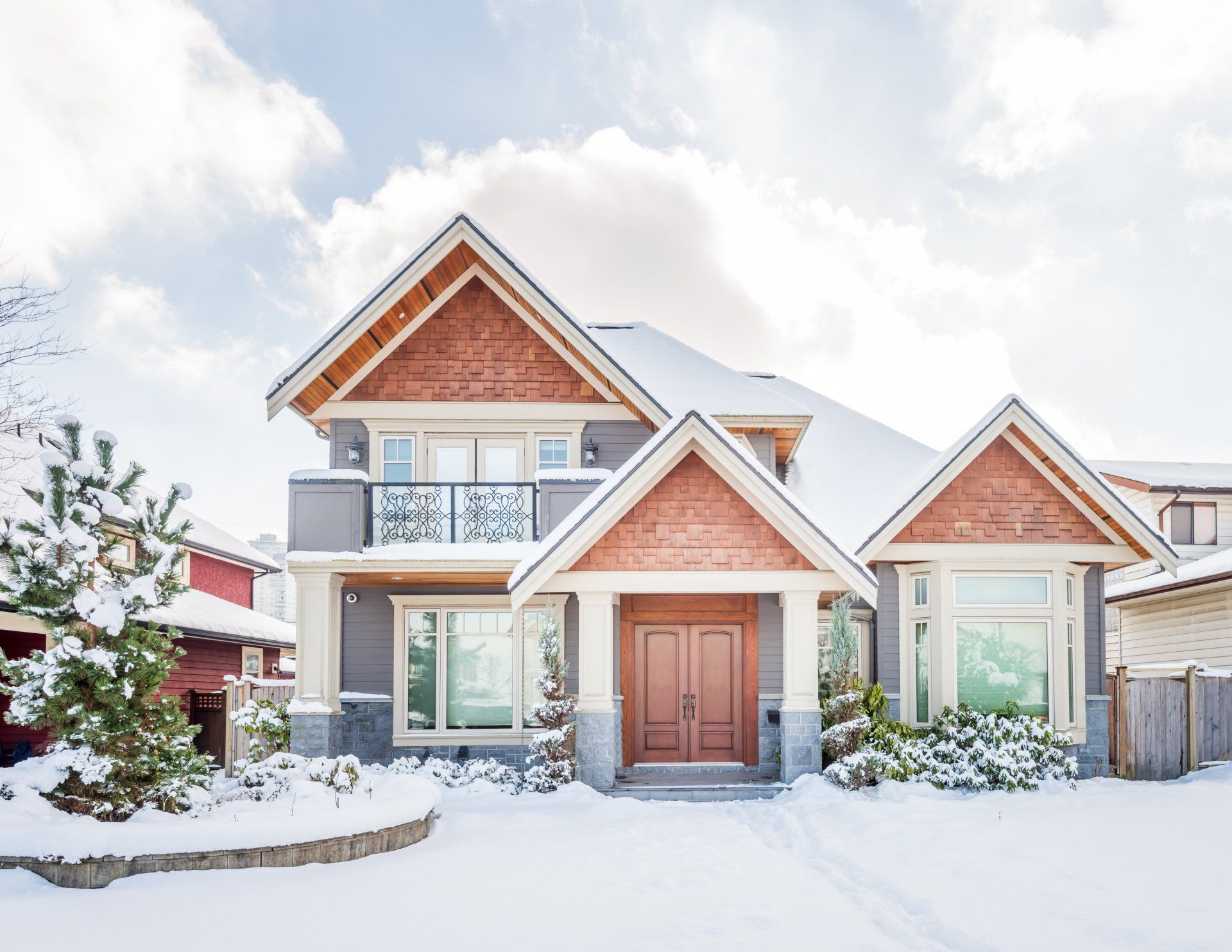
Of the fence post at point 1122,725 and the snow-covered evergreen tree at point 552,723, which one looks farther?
the fence post at point 1122,725

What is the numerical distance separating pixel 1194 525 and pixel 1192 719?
875 cm

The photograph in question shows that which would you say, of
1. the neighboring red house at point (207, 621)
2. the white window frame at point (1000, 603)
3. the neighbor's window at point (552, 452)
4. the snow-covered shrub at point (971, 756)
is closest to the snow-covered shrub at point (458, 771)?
the snow-covered shrub at point (971, 756)

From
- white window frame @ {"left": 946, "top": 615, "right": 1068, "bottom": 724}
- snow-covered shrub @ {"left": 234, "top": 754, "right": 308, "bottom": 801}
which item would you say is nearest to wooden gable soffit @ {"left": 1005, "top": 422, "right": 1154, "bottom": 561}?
white window frame @ {"left": 946, "top": 615, "right": 1068, "bottom": 724}

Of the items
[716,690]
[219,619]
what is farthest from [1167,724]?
[219,619]

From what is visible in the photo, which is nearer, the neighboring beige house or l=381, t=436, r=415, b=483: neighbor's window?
l=381, t=436, r=415, b=483: neighbor's window

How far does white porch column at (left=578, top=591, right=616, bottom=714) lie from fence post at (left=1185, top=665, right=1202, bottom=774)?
8136 mm

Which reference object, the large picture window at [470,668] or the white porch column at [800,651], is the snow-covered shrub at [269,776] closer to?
the large picture window at [470,668]

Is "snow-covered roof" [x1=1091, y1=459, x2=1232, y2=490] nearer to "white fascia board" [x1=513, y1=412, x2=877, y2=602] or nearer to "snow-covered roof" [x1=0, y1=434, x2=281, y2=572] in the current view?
"white fascia board" [x1=513, y1=412, x2=877, y2=602]

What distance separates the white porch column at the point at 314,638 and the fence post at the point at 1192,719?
1180 cm

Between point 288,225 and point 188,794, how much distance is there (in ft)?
46.4

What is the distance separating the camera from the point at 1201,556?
752 inches

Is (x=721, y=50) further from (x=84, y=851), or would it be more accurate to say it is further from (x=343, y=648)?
(x=84, y=851)

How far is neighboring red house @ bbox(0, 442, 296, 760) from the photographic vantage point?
1509cm

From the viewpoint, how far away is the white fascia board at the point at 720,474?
1070 cm
